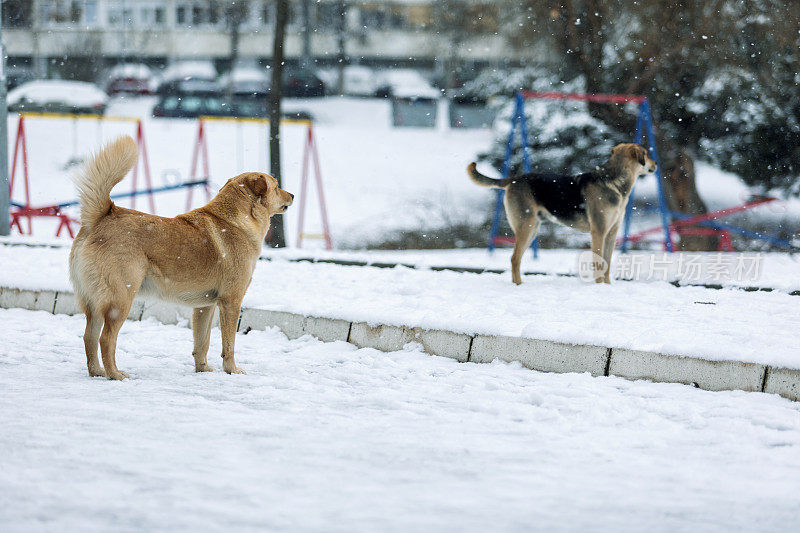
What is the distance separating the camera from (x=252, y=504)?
3027 mm

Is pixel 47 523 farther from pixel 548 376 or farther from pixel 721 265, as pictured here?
pixel 721 265

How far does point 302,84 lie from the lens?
32.4 m

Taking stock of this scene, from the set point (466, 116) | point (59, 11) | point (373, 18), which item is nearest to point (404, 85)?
point (466, 116)

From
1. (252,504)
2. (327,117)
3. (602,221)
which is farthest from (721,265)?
(327,117)

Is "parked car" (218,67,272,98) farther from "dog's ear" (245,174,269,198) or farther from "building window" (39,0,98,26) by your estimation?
"dog's ear" (245,174,269,198)

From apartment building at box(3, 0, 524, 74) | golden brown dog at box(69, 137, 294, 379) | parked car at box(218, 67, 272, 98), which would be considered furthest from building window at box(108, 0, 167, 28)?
golden brown dog at box(69, 137, 294, 379)

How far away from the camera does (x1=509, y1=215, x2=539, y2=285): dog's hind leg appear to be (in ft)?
27.0

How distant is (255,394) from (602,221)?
4.61m

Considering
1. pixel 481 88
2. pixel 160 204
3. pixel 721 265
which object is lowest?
pixel 160 204

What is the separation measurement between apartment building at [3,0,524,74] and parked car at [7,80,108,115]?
1.80 meters

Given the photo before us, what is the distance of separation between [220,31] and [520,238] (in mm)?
31875

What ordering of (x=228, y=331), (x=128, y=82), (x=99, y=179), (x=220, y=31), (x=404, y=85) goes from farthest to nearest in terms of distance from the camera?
(x=220, y=31) < (x=404, y=85) < (x=128, y=82) < (x=228, y=331) < (x=99, y=179)

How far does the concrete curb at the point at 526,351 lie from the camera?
4996 millimetres

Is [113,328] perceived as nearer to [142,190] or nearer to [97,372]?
[97,372]
